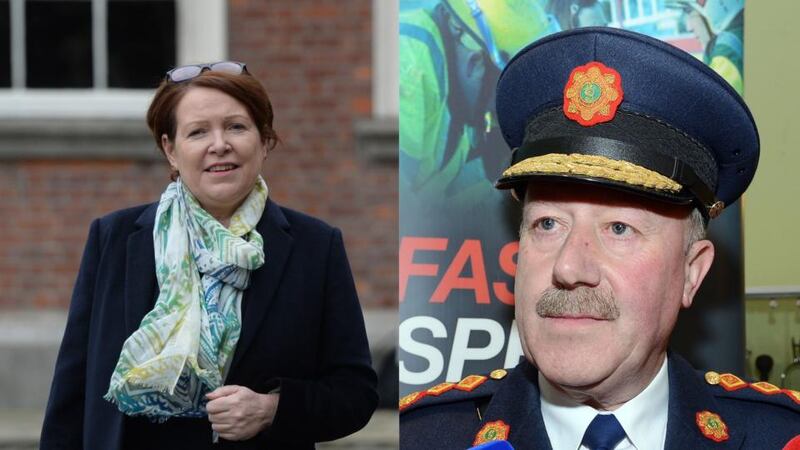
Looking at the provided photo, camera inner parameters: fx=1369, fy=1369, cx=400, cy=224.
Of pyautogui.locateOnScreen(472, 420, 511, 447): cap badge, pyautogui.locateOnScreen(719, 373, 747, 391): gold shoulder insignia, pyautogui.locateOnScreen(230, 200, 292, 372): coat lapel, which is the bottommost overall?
pyautogui.locateOnScreen(472, 420, 511, 447): cap badge

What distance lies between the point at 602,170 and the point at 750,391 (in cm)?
52

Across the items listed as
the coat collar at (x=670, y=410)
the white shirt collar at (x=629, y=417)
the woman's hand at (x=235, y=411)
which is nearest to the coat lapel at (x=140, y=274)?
the woman's hand at (x=235, y=411)

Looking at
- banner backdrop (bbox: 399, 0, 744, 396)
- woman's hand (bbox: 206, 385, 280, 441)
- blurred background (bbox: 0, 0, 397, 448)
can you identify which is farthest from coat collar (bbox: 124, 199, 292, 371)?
blurred background (bbox: 0, 0, 397, 448)

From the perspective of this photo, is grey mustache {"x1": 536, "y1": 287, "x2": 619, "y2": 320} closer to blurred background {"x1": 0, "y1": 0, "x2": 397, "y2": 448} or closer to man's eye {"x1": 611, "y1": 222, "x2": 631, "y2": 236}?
man's eye {"x1": 611, "y1": 222, "x2": 631, "y2": 236}

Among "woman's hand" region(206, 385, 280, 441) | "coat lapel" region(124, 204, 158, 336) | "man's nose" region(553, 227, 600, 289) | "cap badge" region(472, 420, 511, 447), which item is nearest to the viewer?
"man's nose" region(553, 227, 600, 289)

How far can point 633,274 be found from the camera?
1909mm

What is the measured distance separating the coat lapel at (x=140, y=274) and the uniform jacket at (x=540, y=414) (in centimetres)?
86

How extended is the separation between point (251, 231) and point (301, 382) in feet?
1.15

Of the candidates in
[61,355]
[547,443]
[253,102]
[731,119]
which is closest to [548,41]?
[731,119]

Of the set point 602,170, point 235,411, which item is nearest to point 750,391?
point 602,170

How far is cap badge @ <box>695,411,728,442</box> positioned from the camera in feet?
6.77

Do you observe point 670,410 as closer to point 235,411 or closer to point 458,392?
point 458,392

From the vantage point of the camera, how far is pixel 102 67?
7.61 metres

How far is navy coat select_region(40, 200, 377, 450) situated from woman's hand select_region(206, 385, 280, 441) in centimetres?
5
